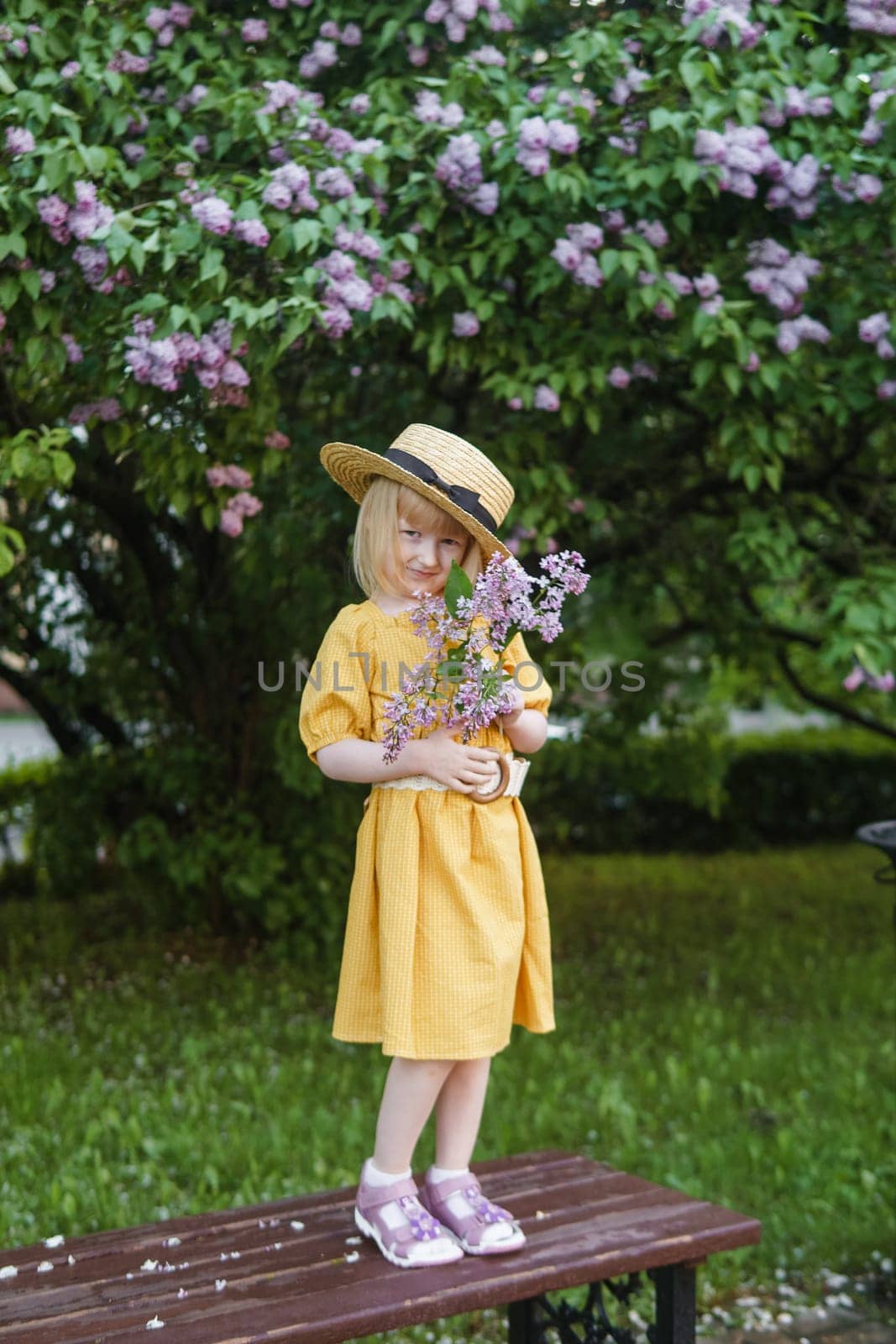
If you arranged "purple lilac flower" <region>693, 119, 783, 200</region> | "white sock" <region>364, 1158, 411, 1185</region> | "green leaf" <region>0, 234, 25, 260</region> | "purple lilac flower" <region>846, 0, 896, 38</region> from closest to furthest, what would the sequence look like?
"white sock" <region>364, 1158, 411, 1185</region> < "green leaf" <region>0, 234, 25, 260</region> < "purple lilac flower" <region>693, 119, 783, 200</region> < "purple lilac flower" <region>846, 0, 896, 38</region>

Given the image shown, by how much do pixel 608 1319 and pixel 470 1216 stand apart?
480 millimetres

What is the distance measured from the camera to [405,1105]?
2461 millimetres

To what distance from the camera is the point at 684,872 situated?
10.1 metres

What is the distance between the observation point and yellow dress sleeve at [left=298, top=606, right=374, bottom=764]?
8.02 ft

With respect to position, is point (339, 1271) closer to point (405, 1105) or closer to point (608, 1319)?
point (405, 1105)

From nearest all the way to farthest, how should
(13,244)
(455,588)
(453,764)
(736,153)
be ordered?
1. (455,588)
2. (453,764)
3. (13,244)
4. (736,153)

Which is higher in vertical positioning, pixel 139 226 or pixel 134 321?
pixel 139 226

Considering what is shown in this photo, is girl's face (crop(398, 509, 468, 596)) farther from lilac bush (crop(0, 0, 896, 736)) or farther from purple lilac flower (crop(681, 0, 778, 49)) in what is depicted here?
purple lilac flower (crop(681, 0, 778, 49))

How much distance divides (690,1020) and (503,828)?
3.42 metres

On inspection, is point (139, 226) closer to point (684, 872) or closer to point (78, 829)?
point (78, 829)

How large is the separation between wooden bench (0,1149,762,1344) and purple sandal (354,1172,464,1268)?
3cm

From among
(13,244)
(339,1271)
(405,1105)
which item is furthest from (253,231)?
(339,1271)

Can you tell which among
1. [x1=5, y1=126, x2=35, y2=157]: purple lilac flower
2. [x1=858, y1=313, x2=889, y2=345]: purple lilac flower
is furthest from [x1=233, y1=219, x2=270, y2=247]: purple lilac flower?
[x1=858, y1=313, x2=889, y2=345]: purple lilac flower

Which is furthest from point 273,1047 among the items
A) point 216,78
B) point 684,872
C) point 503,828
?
point 684,872
